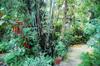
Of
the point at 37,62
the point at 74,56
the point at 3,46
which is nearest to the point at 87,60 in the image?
the point at 37,62

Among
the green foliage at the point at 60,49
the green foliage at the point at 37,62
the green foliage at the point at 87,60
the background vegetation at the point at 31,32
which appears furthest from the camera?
the green foliage at the point at 60,49

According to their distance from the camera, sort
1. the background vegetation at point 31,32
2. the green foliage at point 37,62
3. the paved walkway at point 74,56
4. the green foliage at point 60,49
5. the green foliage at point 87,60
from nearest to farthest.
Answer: the green foliage at point 87,60, the green foliage at point 37,62, the background vegetation at point 31,32, the paved walkway at point 74,56, the green foliage at point 60,49

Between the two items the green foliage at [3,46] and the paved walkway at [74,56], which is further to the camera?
the green foliage at [3,46]

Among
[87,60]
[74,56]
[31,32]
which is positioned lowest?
[74,56]

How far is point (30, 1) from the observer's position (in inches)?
213

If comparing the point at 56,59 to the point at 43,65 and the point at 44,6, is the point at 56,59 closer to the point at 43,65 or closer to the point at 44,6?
the point at 43,65

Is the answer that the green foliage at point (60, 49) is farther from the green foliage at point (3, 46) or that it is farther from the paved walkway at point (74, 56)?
the green foliage at point (3, 46)

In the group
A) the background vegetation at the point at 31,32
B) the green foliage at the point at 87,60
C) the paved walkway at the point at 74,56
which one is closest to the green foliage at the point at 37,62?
the background vegetation at the point at 31,32

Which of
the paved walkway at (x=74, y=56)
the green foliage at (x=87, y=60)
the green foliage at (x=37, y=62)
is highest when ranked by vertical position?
the green foliage at (x=87, y=60)

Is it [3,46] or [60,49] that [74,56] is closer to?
[60,49]

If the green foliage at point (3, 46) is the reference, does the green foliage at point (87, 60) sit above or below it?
above

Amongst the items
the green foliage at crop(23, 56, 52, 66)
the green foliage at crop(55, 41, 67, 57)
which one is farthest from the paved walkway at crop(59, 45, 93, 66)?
the green foliage at crop(23, 56, 52, 66)

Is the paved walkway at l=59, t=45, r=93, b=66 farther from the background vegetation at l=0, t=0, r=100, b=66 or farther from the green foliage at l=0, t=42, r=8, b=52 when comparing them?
the green foliage at l=0, t=42, r=8, b=52

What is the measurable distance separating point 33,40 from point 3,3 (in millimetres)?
1370
